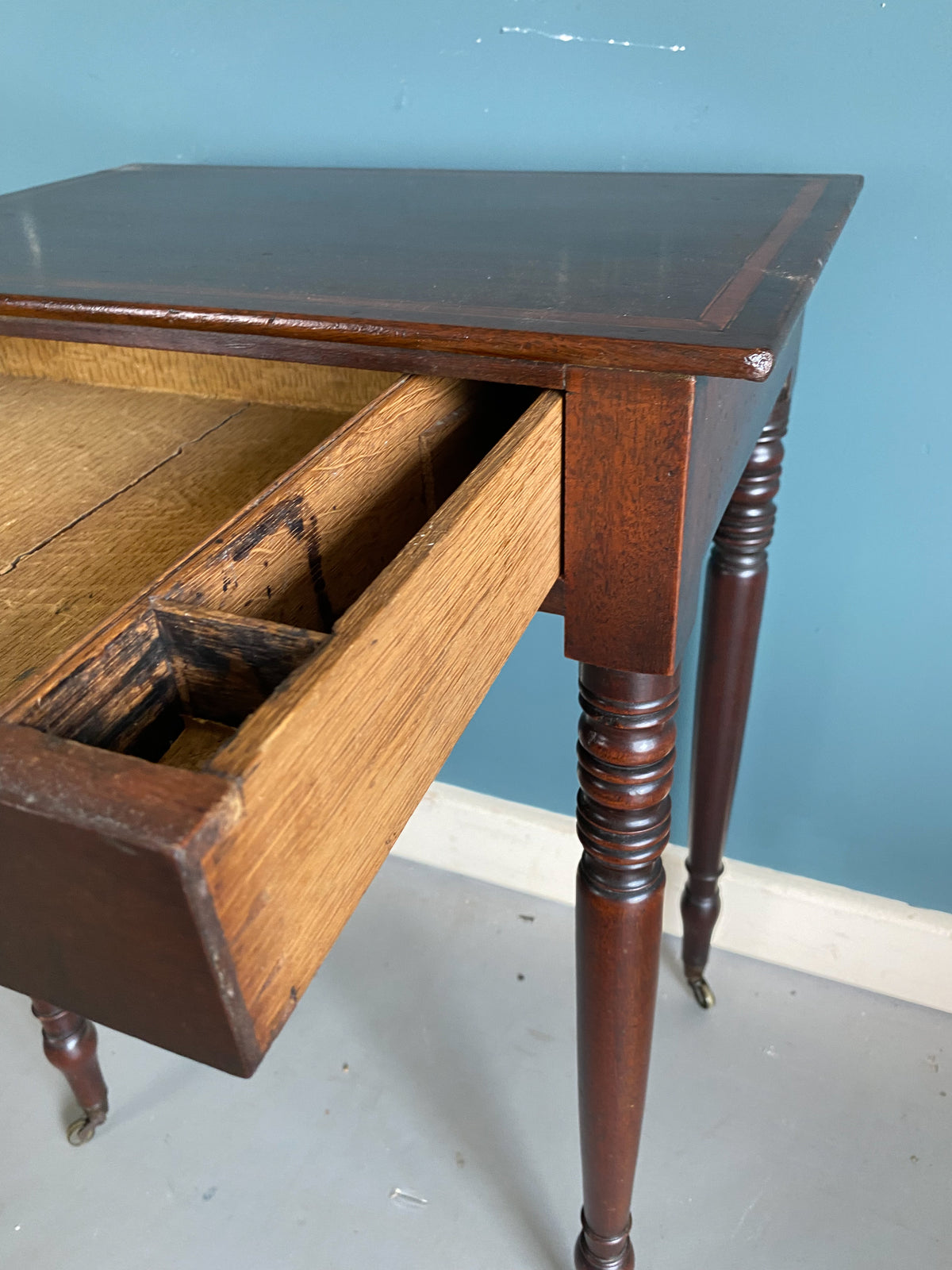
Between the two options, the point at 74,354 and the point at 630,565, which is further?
the point at 74,354

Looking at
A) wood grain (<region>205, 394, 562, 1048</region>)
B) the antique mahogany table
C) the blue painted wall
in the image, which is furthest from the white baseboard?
wood grain (<region>205, 394, 562, 1048</region>)

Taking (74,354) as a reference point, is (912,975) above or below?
below

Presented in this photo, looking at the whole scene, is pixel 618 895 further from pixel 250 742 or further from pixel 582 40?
pixel 582 40

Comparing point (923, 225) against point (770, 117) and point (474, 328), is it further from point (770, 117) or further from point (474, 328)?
point (474, 328)

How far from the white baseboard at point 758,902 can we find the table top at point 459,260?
718mm

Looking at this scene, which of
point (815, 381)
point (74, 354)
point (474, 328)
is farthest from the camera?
point (815, 381)

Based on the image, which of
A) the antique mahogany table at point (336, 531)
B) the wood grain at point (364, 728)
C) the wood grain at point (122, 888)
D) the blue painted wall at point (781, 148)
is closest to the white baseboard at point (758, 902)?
the blue painted wall at point (781, 148)

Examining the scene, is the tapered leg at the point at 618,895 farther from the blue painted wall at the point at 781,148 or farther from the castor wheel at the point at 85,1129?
the castor wheel at the point at 85,1129

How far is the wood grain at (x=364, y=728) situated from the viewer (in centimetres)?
26

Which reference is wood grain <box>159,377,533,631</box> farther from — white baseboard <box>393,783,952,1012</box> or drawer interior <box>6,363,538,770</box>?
white baseboard <box>393,783,952,1012</box>

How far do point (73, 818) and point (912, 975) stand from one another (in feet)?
3.37

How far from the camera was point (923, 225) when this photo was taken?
735 millimetres

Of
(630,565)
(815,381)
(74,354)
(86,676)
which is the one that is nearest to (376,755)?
(86,676)

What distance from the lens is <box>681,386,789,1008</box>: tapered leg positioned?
805 millimetres
